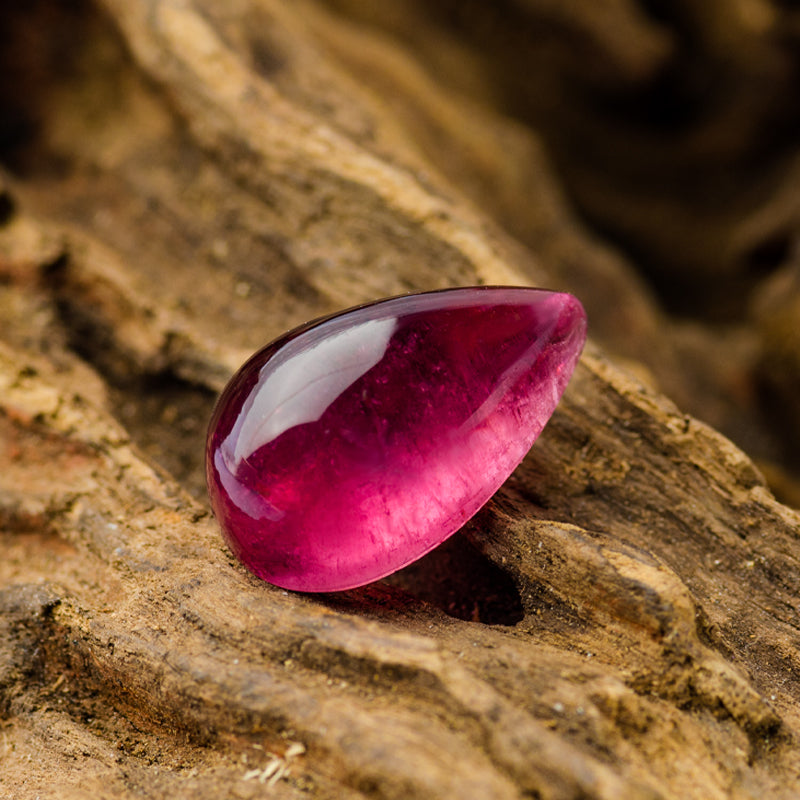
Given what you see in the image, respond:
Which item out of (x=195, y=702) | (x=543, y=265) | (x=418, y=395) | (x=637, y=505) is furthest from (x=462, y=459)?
(x=543, y=265)

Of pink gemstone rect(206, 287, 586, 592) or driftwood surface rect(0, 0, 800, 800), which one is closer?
driftwood surface rect(0, 0, 800, 800)

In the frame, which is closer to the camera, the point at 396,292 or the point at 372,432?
A: the point at 372,432

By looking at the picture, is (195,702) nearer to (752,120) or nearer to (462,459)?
(462,459)

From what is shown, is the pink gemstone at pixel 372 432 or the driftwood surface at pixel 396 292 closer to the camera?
the driftwood surface at pixel 396 292
